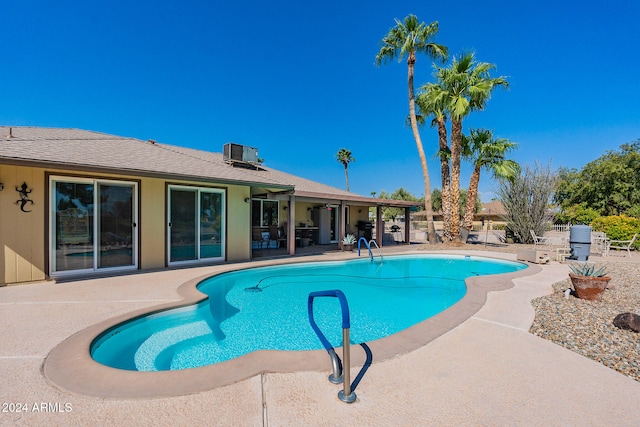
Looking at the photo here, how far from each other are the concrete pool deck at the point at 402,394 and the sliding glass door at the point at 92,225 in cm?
377

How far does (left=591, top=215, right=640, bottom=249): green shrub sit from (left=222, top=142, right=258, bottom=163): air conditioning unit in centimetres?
1965

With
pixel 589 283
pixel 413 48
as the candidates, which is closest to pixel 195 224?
pixel 589 283

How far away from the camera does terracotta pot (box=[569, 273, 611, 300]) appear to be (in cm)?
532

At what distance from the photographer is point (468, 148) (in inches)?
634

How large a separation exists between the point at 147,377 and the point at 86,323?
7.07 ft

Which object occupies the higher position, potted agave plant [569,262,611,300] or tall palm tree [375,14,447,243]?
tall palm tree [375,14,447,243]

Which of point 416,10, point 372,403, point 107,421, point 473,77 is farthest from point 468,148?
point 107,421

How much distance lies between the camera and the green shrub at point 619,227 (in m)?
14.8

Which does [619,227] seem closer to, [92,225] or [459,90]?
[459,90]

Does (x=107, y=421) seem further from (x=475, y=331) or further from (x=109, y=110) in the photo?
(x=109, y=110)

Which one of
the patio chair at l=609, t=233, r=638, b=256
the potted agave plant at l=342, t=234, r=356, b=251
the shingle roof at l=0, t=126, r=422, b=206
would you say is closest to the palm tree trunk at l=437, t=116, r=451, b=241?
the potted agave plant at l=342, t=234, r=356, b=251

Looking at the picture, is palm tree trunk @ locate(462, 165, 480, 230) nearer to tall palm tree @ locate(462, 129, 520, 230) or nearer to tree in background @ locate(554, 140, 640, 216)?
tall palm tree @ locate(462, 129, 520, 230)

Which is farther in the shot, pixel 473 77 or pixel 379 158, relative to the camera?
pixel 379 158

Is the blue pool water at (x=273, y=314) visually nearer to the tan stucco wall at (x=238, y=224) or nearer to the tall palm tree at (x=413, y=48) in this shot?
the tan stucco wall at (x=238, y=224)
